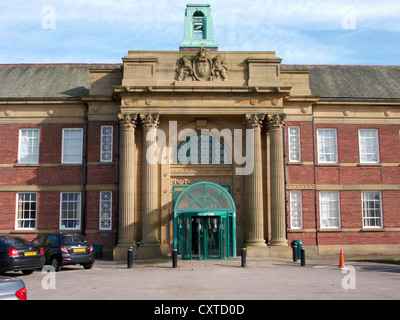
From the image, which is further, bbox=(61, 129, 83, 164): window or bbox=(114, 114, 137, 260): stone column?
bbox=(61, 129, 83, 164): window

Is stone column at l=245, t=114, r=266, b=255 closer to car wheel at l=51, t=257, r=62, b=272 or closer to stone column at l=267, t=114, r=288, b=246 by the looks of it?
stone column at l=267, t=114, r=288, b=246

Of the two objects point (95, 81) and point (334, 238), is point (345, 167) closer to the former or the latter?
point (334, 238)

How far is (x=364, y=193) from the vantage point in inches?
1080

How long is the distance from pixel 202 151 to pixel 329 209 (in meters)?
8.17

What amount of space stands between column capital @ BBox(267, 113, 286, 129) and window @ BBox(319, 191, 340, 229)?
5.01 metres

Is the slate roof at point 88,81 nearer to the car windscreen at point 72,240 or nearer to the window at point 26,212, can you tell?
the window at point 26,212

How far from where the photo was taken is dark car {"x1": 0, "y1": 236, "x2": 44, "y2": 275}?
53.4 feet

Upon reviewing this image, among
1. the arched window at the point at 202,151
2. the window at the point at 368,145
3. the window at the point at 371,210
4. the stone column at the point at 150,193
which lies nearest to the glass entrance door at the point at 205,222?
the stone column at the point at 150,193

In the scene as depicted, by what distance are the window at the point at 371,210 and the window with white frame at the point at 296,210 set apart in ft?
12.7

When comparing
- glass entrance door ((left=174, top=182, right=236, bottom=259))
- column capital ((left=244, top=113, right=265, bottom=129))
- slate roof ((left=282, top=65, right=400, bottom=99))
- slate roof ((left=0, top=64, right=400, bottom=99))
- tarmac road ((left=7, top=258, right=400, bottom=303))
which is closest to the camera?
tarmac road ((left=7, top=258, right=400, bottom=303))

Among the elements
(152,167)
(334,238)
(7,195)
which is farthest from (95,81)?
(334,238)

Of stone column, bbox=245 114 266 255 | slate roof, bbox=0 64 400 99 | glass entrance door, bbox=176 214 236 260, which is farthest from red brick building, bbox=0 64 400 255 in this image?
glass entrance door, bbox=176 214 236 260

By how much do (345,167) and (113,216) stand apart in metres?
13.7

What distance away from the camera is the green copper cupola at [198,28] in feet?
94.8
